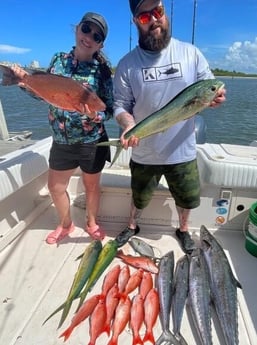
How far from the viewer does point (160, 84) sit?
2348 millimetres

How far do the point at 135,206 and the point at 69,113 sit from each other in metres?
1.06

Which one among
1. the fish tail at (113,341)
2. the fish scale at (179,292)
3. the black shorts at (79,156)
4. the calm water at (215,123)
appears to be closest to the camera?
the fish tail at (113,341)

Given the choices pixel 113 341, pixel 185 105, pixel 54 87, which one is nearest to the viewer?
pixel 113 341

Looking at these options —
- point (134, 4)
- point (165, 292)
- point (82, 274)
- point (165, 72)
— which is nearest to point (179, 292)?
point (165, 292)

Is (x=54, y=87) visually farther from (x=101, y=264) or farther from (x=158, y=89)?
(x=101, y=264)

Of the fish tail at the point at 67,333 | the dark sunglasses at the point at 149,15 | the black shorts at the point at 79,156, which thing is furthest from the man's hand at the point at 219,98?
the fish tail at the point at 67,333

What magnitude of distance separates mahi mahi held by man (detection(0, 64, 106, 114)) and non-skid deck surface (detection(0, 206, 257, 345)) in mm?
1311

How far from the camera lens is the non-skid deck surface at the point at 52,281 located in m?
1.96

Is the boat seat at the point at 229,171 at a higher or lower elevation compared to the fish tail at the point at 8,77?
lower

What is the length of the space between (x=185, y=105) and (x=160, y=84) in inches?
17.3

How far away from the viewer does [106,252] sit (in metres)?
2.63

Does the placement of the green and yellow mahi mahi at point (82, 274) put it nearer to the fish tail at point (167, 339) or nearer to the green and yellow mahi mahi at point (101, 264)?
the green and yellow mahi mahi at point (101, 264)

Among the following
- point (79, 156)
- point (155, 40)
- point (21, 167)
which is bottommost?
point (21, 167)

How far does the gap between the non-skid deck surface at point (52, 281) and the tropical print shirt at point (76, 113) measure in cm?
100
